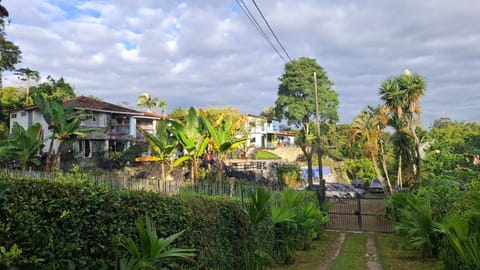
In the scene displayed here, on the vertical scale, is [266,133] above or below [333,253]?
above

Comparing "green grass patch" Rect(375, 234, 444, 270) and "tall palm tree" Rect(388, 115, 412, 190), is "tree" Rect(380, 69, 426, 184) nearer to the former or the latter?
"tall palm tree" Rect(388, 115, 412, 190)

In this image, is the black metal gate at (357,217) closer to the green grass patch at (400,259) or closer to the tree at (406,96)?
the green grass patch at (400,259)

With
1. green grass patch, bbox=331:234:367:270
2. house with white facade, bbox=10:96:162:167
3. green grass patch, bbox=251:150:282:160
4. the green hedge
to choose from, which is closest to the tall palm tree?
green grass patch, bbox=331:234:367:270

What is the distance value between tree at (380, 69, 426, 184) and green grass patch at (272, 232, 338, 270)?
47.9ft

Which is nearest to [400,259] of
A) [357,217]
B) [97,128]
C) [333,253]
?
[333,253]

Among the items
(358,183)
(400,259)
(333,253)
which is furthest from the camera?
(358,183)

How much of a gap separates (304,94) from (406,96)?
33039 mm

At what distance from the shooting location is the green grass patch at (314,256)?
1087 centimetres

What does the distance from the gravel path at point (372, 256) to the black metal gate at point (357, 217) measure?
149 centimetres

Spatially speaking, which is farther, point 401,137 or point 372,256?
point 401,137

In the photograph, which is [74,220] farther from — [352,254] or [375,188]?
[375,188]

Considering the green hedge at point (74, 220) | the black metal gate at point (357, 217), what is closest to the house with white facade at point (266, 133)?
the black metal gate at point (357, 217)

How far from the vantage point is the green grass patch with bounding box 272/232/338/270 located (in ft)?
35.7

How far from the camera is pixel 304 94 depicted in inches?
2376
